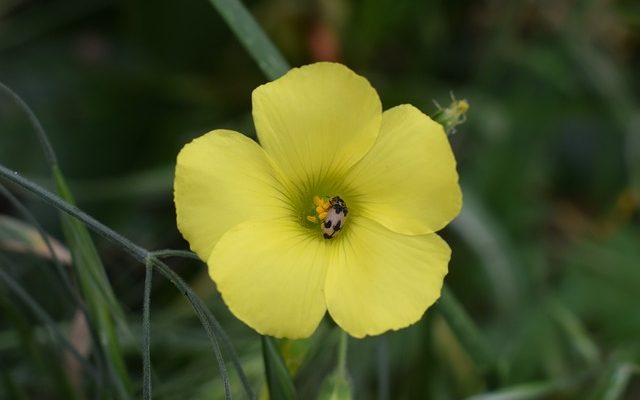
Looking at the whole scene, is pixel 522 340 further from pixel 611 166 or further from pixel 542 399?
pixel 611 166

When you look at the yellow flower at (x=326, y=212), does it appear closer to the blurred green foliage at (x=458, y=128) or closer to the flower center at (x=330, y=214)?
the flower center at (x=330, y=214)

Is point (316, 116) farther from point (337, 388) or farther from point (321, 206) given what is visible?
point (337, 388)

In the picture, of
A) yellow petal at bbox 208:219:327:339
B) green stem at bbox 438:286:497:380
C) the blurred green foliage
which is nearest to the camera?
yellow petal at bbox 208:219:327:339

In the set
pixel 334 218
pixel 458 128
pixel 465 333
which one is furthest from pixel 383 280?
pixel 458 128

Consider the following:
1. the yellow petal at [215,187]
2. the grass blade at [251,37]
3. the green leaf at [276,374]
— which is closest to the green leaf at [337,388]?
the green leaf at [276,374]

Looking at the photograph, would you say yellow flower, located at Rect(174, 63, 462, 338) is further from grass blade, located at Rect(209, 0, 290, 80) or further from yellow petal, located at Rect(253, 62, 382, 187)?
grass blade, located at Rect(209, 0, 290, 80)

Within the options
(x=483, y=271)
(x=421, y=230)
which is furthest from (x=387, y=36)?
(x=421, y=230)

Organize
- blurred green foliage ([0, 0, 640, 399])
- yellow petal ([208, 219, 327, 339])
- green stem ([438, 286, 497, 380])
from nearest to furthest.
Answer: yellow petal ([208, 219, 327, 339]) < green stem ([438, 286, 497, 380]) < blurred green foliage ([0, 0, 640, 399])

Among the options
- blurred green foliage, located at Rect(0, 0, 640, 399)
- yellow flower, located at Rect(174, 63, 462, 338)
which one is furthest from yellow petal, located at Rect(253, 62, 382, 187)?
blurred green foliage, located at Rect(0, 0, 640, 399)
